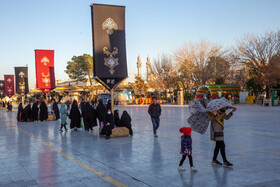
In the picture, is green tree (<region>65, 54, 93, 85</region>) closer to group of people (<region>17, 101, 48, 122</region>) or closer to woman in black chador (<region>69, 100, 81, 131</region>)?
group of people (<region>17, 101, 48, 122</region>)

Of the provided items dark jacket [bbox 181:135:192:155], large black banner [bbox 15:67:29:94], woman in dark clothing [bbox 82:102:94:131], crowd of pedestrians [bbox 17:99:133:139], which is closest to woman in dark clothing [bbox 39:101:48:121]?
crowd of pedestrians [bbox 17:99:133:139]

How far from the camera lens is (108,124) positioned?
1134cm

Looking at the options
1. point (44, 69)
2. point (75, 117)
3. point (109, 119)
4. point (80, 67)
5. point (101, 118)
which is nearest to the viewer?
point (109, 119)

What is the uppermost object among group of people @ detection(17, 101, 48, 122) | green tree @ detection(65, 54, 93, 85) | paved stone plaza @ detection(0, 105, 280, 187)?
green tree @ detection(65, 54, 93, 85)

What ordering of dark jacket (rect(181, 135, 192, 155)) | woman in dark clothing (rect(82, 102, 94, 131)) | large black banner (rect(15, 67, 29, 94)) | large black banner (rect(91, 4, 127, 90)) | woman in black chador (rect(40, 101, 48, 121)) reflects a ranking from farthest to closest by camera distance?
1. large black banner (rect(15, 67, 29, 94))
2. woman in black chador (rect(40, 101, 48, 121))
3. woman in dark clothing (rect(82, 102, 94, 131))
4. large black banner (rect(91, 4, 127, 90))
5. dark jacket (rect(181, 135, 192, 155))

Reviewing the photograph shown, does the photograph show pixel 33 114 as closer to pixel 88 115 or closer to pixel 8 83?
pixel 88 115

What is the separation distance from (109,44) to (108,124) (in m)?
3.13

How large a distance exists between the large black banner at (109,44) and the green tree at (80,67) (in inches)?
2010

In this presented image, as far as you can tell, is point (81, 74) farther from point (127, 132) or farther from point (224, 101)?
point (224, 101)

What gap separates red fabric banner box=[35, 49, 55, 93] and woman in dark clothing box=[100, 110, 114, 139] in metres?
11.8

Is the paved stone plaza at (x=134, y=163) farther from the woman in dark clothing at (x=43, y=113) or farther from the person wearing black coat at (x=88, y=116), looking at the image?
the woman in dark clothing at (x=43, y=113)

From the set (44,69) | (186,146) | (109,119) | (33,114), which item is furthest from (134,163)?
(44,69)

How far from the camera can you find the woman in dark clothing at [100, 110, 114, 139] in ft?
37.2

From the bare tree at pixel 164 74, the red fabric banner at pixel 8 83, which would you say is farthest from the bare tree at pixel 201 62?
the red fabric banner at pixel 8 83
